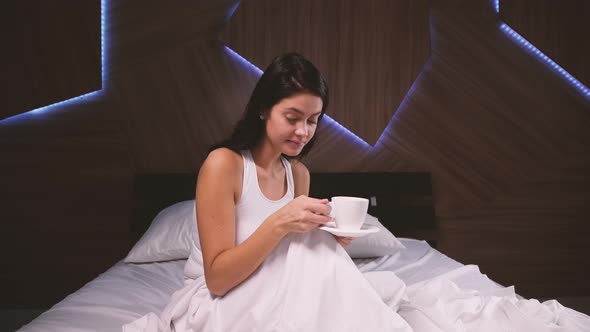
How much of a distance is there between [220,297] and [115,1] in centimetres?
225

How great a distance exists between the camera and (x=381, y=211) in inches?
108

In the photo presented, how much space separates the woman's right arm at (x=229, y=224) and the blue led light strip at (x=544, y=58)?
241 centimetres

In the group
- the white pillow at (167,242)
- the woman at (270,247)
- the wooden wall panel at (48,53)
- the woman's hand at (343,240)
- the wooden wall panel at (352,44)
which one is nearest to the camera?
the woman at (270,247)

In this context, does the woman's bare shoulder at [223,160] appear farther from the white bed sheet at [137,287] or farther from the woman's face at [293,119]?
the white bed sheet at [137,287]

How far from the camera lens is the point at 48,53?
2.63 metres

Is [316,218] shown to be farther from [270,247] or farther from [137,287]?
[137,287]

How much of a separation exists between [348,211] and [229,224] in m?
0.35

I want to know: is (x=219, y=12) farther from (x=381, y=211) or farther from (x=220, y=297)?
(x=220, y=297)

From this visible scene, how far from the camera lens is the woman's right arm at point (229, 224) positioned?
103 centimetres

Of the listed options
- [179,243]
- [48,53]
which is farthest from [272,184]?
[48,53]

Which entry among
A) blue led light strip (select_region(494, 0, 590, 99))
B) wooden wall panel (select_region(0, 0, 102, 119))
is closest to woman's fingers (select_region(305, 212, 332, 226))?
wooden wall panel (select_region(0, 0, 102, 119))

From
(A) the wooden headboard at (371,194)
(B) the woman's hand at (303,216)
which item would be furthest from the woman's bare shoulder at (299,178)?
(A) the wooden headboard at (371,194)

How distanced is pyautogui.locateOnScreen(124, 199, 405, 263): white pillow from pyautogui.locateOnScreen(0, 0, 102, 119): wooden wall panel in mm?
1074

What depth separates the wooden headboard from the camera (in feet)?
8.64
